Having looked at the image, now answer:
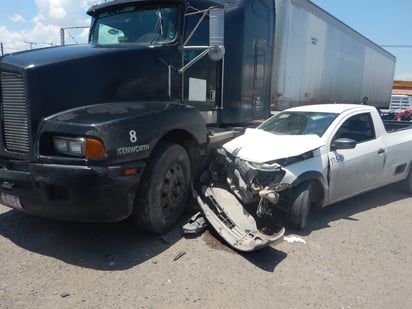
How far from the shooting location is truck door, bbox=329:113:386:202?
479 centimetres

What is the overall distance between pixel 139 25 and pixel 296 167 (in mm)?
2845

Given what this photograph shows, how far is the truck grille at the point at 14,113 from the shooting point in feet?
11.4

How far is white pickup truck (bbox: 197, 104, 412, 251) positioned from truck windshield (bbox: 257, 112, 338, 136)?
0.01 m

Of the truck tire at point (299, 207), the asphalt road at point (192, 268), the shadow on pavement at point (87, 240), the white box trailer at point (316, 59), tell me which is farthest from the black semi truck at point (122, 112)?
the white box trailer at point (316, 59)

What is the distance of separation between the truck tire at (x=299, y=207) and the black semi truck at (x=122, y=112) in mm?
1337

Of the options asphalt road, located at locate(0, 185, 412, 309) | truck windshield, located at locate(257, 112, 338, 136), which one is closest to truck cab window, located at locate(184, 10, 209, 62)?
truck windshield, located at locate(257, 112, 338, 136)

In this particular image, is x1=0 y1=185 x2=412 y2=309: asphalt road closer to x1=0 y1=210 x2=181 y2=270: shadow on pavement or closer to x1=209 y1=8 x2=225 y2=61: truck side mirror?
x1=0 y1=210 x2=181 y2=270: shadow on pavement

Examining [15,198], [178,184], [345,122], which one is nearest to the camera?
[15,198]

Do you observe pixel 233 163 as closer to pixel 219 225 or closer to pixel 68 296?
pixel 219 225

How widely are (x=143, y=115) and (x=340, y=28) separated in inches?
356

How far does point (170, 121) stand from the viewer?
3.97 m

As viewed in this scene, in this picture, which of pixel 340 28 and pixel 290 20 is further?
pixel 340 28

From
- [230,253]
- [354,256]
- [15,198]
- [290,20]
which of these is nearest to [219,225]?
[230,253]

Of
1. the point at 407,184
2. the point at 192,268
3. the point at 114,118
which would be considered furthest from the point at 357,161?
the point at 114,118
